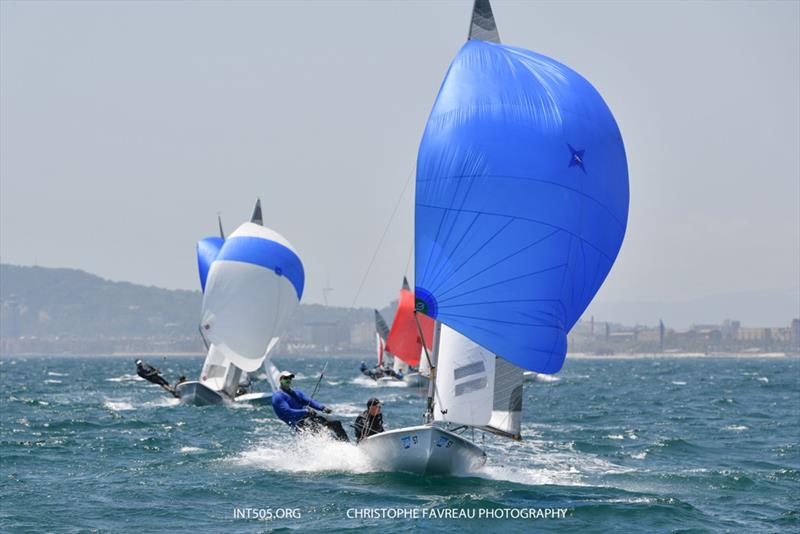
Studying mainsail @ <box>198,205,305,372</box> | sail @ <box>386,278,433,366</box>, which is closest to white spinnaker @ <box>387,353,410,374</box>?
sail @ <box>386,278,433,366</box>

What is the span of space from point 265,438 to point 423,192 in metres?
12.2

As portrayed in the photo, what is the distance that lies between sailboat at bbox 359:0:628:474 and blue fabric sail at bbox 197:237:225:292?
2959 cm

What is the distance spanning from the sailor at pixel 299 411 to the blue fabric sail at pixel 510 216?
4.05 meters

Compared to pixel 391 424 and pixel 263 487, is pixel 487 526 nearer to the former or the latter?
pixel 263 487

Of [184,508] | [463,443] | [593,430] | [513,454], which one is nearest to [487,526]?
[463,443]

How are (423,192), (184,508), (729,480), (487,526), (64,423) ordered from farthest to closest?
(64,423) < (729,480) < (423,192) < (184,508) < (487,526)

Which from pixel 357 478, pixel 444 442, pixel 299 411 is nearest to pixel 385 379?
pixel 299 411

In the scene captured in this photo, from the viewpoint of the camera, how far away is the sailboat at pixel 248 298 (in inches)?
1660

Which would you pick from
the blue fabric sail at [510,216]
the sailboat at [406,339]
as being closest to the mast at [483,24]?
the blue fabric sail at [510,216]

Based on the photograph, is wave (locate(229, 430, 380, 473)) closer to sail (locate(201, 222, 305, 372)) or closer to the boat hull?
sail (locate(201, 222, 305, 372))

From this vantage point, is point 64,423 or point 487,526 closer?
point 487,526

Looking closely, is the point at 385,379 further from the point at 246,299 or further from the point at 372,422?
the point at 372,422

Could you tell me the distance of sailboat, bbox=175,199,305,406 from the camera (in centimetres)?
4216

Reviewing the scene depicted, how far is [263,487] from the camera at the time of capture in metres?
21.0
